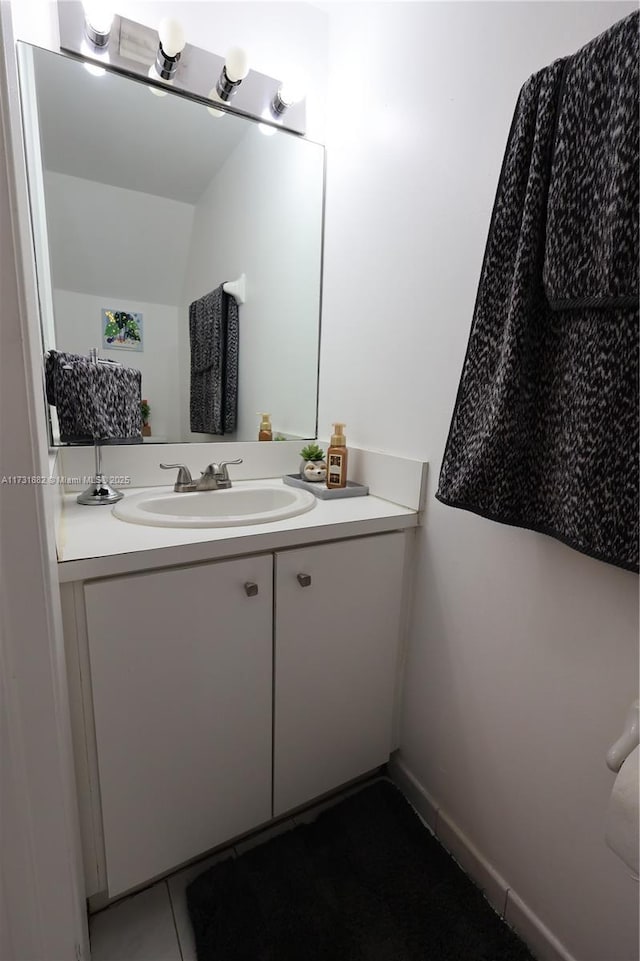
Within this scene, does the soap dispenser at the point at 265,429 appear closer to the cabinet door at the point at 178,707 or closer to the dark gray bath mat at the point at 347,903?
the cabinet door at the point at 178,707

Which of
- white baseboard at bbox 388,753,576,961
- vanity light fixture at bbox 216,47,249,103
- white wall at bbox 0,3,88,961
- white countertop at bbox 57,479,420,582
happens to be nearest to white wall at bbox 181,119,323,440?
vanity light fixture at bbox 216,47,249,103

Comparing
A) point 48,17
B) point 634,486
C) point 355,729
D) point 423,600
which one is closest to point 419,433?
point 423,600

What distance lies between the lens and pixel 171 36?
Answer: 1.07m

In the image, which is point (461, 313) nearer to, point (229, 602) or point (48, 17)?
point (229, 602)

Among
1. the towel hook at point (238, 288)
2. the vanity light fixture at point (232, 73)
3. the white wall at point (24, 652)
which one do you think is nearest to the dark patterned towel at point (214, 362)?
the towel hook at point (238, 288)

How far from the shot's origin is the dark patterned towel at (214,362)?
132cm

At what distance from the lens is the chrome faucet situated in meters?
1.23

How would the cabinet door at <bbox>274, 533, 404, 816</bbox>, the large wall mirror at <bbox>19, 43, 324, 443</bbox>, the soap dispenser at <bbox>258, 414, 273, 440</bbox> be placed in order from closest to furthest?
the cabinet door at <bbox>274, 533, 404, 816</bbox>, the large wall mirror at <bbox>19, 43, 324, 443</bbox>, the soap dispenser at <bbox>258, 414, 273, 440</bbox>

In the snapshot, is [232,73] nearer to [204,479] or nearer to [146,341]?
[146,341]

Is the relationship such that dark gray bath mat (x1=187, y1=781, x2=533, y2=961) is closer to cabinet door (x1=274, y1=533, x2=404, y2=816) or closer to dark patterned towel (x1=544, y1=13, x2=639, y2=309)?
cabinet door (x1=274, y1=533, x2=404, y2=816)

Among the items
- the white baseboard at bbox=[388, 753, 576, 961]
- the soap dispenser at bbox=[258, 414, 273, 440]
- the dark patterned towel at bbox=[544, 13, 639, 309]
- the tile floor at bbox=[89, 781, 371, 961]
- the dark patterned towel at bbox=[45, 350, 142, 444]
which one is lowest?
the tile floor at bbox=[89, 781, 371, 961]

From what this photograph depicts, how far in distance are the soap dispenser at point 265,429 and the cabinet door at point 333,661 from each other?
0.57 m

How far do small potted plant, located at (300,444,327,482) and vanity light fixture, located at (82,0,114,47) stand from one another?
3.68 feet

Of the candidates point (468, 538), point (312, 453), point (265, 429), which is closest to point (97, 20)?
point (265, 429)
